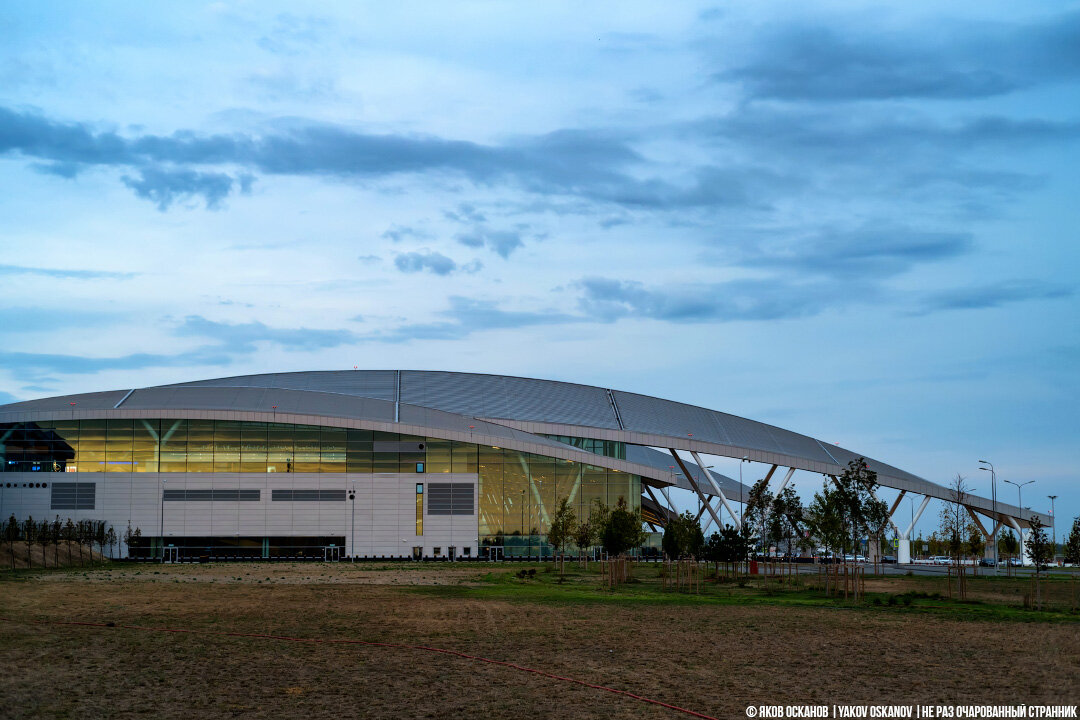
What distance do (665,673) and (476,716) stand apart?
17.7 ft

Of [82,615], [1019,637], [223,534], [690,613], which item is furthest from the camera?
[223,534]

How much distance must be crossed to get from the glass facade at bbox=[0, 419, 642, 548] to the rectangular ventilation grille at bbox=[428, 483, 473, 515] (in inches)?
42.4

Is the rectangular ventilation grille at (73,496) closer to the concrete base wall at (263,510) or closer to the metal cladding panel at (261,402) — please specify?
the concrete base wall at (263,510)

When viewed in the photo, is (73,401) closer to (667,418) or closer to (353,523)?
(353,523)

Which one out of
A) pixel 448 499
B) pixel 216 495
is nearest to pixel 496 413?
pixel 448 499

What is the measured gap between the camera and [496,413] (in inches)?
4183

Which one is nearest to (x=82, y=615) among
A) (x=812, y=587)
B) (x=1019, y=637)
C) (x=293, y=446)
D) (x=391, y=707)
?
(x=391, y=707)

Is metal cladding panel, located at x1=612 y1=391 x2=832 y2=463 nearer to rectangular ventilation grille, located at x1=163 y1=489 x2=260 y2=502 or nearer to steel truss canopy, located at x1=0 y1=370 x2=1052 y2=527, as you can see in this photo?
steel truss canopy, located at x1=0 y1=370 x2=1052 y2=527

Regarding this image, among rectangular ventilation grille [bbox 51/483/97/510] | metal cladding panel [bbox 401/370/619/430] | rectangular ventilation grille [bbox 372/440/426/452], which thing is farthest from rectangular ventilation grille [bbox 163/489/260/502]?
metal cladding panel [bbox 401/370/619/430]

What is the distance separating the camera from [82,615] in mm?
30250

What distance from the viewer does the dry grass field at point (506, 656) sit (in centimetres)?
1695

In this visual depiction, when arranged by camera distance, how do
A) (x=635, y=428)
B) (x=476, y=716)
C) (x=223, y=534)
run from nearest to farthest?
1. (x=476, y=716)
2. (x=223, y=534)
3. (x=635, y=428)

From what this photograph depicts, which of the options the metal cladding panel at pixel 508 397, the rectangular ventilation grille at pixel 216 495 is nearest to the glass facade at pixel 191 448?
the rectangular ventilation grille at pixel 216 495

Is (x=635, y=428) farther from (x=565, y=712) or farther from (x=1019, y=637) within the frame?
(x=565, y=712)
